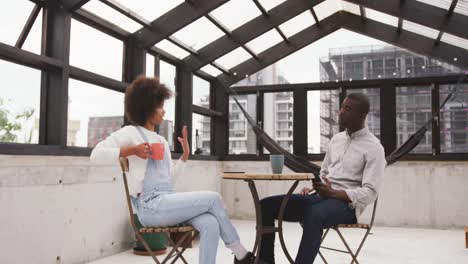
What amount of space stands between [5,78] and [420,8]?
390cm

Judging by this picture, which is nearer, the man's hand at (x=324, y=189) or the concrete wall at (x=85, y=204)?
the man's hand at (x=324, y=189)

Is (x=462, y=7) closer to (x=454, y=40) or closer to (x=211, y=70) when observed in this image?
(x=454, y=40)

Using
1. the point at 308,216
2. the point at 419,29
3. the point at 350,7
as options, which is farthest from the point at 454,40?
the point at 308,216

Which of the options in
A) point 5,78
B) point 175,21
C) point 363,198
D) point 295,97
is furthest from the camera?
point 295,97

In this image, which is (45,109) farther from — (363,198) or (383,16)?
(383,16)

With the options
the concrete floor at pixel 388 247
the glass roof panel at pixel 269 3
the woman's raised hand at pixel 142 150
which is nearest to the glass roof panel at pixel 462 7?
the glass roof panel at pixel 269 3

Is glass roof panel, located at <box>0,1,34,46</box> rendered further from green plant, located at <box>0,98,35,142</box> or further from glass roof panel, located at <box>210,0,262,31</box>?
glass roof panel, located at <box>210,0,262,31</box>

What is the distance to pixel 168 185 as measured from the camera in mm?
1929

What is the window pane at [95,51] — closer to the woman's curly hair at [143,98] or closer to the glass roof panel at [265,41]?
the woman's curly hair at [143,98]

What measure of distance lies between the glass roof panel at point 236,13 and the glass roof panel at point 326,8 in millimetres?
779

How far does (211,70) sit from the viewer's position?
5.79m

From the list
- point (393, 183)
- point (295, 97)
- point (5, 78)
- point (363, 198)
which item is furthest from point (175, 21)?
point (393, 183)

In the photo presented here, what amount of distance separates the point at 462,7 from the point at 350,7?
1.35m

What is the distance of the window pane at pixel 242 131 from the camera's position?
6.04 meters
